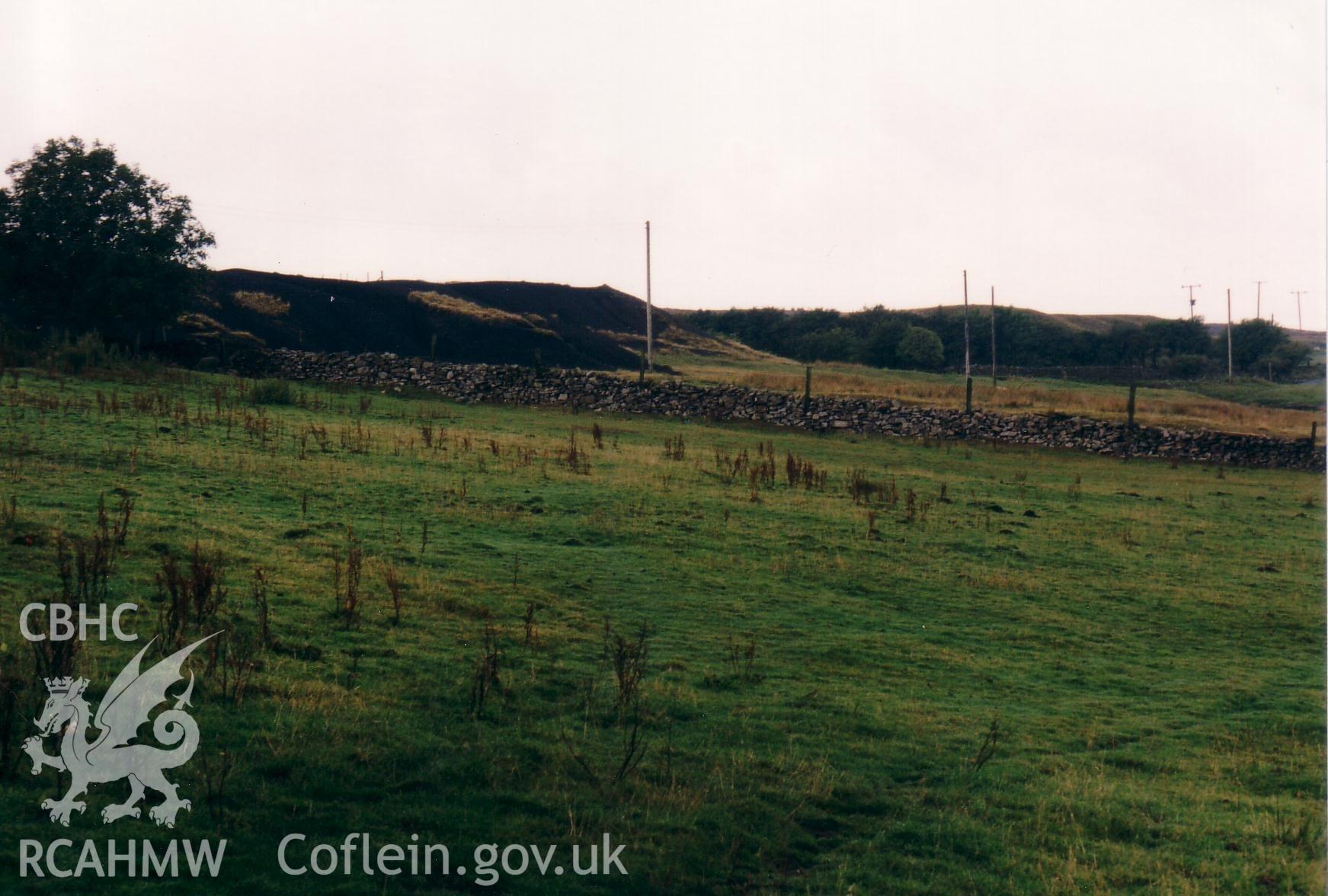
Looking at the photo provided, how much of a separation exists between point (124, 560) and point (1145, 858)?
400 inches

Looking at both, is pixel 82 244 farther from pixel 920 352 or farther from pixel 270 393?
pixel 920 352

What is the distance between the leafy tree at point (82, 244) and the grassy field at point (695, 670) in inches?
969

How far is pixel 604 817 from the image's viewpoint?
7137mm

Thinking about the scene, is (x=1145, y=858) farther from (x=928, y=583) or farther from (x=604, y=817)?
(x=928, y=583)

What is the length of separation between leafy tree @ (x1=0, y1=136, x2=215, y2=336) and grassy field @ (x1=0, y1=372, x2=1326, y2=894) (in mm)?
24621

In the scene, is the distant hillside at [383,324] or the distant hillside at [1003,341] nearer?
the distant hillside at [383,324]

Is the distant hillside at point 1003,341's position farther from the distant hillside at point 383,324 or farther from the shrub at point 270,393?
the shrub at point 270,393

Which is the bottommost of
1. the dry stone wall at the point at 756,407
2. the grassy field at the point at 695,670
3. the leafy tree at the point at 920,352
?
the grassy field at the point at 695,670

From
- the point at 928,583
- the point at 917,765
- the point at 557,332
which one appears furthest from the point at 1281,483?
the point at 557,332

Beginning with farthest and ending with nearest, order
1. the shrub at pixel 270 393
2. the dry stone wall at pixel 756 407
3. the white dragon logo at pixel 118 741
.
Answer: the dry stone wall at pixel 756 407 < the shrub at pixel 270 393 < the white dragon logo at pixel 118 741

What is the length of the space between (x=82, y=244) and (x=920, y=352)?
252 feet

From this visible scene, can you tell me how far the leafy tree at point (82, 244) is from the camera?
43.8 meters

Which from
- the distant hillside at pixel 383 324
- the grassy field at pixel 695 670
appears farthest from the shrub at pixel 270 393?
the distant hillside at pixel 383 324

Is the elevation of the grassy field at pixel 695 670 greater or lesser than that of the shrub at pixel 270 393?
lesser
